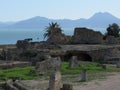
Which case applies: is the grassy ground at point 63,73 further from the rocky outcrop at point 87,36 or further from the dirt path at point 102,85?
the rocky outcrop at point 87,36

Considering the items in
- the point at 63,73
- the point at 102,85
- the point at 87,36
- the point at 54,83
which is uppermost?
the point at 87,36

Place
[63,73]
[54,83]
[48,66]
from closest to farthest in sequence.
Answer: [54,83] < [63,73] < [48,66]

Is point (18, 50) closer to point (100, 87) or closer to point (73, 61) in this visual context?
point (73, 61)

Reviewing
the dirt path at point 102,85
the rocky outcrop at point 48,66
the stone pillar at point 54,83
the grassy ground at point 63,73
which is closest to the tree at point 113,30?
the grassy ground at point 63,73

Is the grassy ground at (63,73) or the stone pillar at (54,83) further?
the grassy ground at (63,73)

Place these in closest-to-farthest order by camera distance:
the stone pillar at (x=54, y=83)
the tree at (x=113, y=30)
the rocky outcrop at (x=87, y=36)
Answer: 1. the stone pillar at (x=54, y=83)
2. the rocky outcrop at (x=87, y=36)
3. the tree at (x=113, y=30)

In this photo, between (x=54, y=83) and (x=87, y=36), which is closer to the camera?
(x=54, y=83)

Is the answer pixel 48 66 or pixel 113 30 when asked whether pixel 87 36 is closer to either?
pixel 113 30

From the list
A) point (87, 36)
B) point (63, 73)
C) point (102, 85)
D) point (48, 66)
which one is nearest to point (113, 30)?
point (87, 36)

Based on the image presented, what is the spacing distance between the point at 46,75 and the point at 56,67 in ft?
7.46

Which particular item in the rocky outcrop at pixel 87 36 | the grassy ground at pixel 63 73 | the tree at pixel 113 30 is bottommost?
the grassy ground at pixel 63 73

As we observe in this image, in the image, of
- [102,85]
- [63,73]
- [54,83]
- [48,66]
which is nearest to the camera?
[54,83]

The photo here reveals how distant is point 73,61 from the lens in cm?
4303

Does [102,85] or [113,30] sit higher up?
[113,30]
